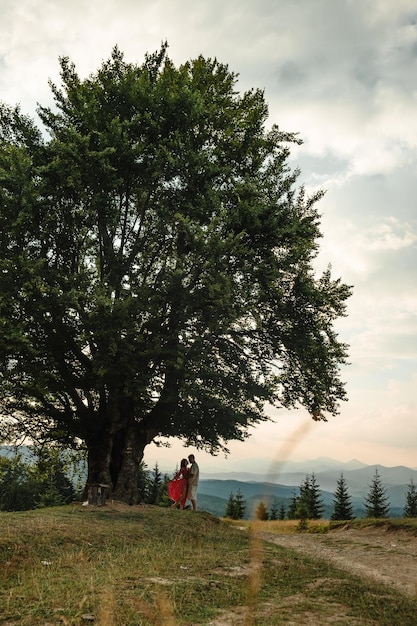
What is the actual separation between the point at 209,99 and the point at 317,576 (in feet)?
63.2

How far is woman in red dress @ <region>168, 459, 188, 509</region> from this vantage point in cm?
2234

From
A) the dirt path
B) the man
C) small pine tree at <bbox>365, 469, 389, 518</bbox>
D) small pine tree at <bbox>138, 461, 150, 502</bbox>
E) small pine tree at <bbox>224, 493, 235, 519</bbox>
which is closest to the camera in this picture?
the dirt path

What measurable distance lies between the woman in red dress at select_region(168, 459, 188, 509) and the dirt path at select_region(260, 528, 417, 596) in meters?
→ 4.86

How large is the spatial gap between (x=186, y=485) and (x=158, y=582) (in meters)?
14.7

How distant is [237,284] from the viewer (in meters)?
20.0

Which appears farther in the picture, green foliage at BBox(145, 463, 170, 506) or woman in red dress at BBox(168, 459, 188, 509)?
green foliage at BBox(145, 463, 170, 506)

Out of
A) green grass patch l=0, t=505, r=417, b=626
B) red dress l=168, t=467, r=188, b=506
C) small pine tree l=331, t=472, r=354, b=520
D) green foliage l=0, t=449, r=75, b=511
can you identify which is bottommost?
green foliage l=0, t=449, r=75, b=511

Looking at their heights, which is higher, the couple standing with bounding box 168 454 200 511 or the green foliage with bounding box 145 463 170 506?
the couple standing with bounding box 168 454 200 511

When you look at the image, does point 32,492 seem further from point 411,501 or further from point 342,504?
point 411,501

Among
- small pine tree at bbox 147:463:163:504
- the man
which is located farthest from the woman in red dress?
small pine tree at bbox 147:463:163:504

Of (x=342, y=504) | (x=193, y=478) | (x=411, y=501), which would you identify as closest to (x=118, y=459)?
(x=193, y=478)

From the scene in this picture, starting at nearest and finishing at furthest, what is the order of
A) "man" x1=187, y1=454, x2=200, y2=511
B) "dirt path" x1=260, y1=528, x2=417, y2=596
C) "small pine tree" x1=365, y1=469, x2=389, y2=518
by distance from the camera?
"dirt path" x1=260, y1=528, x2=417, y2=596 < "man" x1=187, y1=454, x2=200, y2=511 < "small pine tree" x1=365, y1=469, x2=389, y2=518

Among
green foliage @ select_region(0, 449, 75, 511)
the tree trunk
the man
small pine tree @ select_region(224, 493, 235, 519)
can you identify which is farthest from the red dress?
green foliage @ select_region(0, 449, 75, 511)

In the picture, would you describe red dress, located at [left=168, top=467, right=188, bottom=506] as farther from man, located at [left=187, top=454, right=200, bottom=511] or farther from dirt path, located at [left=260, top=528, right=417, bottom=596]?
dirt path, located at [left=260, top=528, right=417, bottom=596]
